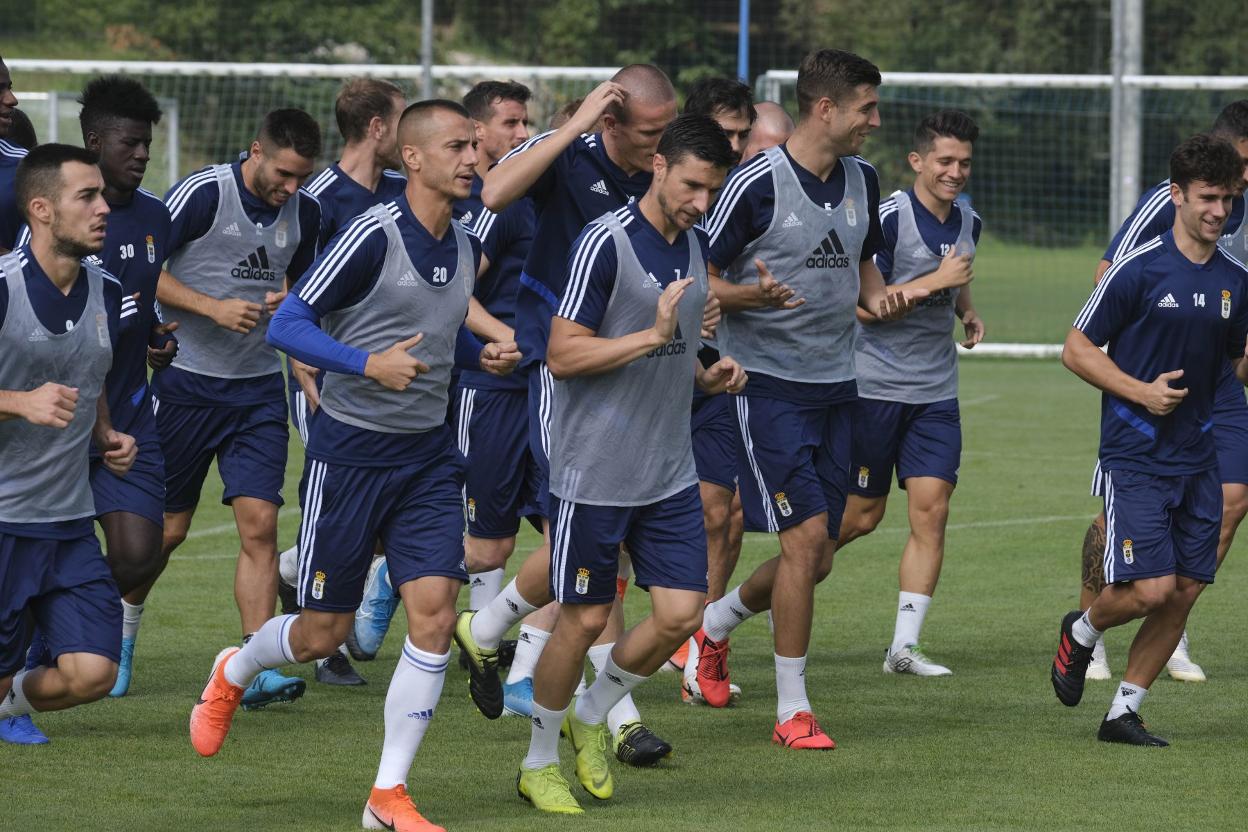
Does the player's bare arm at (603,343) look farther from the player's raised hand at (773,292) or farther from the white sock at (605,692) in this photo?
the white sock at (605,692)

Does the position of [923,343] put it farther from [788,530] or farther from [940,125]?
[788,530]

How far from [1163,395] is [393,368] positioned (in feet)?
9.57

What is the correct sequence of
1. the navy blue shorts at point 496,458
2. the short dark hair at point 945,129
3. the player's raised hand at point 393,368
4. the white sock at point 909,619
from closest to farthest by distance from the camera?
the player's raised hand at point 393,368 < the navy blue shorts at point 496,458 < the white sock at point 909,619 < the short dark hair at point 945,129

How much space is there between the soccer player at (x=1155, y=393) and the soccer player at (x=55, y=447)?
3.63m

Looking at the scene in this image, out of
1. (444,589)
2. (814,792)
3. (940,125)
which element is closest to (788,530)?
(814,792)

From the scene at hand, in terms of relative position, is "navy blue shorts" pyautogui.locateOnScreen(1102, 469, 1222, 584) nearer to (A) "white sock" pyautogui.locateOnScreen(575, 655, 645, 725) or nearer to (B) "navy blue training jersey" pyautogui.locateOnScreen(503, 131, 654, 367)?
(A) "white sock" pyautogui.locateOnScreen(575, 655, 645, 725)

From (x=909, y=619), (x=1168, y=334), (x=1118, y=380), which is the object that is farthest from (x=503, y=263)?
(x=1168, y=334)

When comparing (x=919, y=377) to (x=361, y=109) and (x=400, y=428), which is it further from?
(x=400, y=428)

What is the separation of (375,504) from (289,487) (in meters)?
8.36

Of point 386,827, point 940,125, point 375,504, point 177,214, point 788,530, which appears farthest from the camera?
point 940,125

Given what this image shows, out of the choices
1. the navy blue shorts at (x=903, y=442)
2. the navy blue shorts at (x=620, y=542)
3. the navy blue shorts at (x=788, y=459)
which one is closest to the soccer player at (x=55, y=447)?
the navy blue shorts at (x=620, y=542)

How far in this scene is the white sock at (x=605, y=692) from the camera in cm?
665

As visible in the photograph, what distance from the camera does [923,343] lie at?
30.2 feet

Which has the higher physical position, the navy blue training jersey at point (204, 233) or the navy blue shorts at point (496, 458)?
the navy blue training jersey at point (204, 233)
